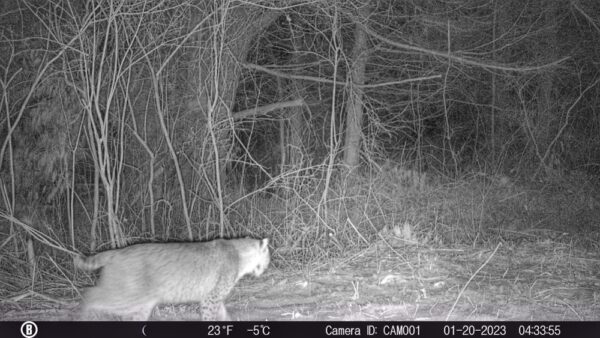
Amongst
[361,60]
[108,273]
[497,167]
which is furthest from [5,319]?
[497,167]

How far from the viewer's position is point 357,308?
6305 mm

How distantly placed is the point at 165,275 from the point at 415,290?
113 inches

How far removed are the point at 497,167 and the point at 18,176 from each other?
9238mm

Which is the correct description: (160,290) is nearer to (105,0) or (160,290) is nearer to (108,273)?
(108,273)

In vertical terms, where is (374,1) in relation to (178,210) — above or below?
above

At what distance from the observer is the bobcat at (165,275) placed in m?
5.44
